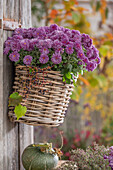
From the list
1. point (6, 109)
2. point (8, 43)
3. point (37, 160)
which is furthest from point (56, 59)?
point (37, 160)

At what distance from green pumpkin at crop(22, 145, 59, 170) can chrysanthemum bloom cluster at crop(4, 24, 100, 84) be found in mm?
468

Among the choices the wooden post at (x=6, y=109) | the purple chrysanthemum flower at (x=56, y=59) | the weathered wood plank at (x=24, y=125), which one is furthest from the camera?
the weathered wood plank at (x=24, y=125)

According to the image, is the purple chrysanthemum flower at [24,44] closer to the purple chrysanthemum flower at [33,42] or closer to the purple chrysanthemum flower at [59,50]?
the purple chrysanthemum flower at [33,42]

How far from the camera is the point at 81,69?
63.5 inches

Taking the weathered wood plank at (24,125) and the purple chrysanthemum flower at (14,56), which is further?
the weathered wood plank at (24,125)

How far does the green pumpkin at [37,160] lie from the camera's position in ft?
5.21

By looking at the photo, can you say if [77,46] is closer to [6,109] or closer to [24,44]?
[24,44]

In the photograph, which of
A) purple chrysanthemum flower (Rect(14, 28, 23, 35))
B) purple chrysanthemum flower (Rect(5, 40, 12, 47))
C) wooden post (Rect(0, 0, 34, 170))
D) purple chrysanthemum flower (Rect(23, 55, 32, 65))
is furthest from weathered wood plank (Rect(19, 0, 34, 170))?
purple chrysanthemum flower (Rect(23, 55, 32, 65))

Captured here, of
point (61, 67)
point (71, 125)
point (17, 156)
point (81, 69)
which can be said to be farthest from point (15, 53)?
point (71, 125)

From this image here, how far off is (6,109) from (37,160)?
356 mm

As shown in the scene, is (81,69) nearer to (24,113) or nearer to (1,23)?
(24,113)

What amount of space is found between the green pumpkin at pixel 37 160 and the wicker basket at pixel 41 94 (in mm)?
170

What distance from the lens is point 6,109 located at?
167cm

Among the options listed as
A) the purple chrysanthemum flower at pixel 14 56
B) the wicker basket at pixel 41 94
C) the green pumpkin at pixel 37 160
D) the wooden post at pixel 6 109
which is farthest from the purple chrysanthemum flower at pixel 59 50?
the green pumpkin at pixel 37 160
